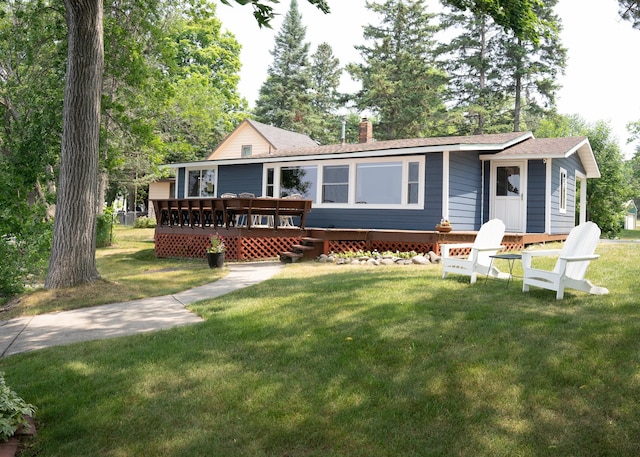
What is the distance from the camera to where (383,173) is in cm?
1345

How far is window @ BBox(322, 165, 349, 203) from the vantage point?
1426 centimetres

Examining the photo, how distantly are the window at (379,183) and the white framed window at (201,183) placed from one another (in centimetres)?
634

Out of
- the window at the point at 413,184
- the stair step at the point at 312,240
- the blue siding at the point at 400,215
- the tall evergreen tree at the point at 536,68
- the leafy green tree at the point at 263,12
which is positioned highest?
the tall evergreen tree at the point at 536,68

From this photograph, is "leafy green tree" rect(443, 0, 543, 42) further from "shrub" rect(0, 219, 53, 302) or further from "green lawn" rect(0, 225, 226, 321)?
"shrub" rect(0, 219, 53, 302)

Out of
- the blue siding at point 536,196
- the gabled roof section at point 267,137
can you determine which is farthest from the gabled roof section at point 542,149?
the gabled roof section at point 267,137

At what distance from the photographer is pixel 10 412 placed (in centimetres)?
301

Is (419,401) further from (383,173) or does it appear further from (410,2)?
(410,2)

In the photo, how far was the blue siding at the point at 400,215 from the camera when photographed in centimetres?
1240

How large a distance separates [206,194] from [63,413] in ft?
50.0

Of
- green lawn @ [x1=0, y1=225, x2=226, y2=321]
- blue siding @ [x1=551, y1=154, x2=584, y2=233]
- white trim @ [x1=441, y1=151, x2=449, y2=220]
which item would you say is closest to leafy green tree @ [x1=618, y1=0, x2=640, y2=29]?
white trim @ [x1=441, y1=151, x2=449, y2=220]

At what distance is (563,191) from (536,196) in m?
2.45

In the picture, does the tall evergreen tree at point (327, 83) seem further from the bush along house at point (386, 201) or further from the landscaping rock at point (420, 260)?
the landscaping rock at point (420, 260)

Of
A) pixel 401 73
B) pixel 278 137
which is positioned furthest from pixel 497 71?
pixel 278 137

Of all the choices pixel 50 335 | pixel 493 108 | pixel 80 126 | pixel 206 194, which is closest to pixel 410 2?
pixel 493 108
